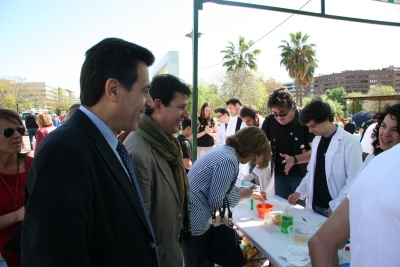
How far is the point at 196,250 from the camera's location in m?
2.04

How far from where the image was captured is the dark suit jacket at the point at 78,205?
0.67 meters

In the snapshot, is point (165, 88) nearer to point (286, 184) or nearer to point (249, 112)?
point (286, 184)

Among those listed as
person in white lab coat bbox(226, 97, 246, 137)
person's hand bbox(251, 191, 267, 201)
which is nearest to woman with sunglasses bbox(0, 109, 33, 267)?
person's hand bbox(251, 191, 267, 201)

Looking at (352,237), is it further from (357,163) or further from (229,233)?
(357,163)

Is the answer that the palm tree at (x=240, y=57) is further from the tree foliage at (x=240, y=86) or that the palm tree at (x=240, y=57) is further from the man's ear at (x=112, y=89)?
the man's ear at (x=112, y=89)

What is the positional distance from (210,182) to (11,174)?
57.6 inches

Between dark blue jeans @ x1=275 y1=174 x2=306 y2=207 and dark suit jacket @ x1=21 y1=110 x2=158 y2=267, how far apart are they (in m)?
2.91

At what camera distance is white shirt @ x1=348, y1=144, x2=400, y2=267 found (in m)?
0.68

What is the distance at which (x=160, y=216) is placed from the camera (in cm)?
141

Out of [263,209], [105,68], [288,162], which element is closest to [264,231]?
[263,209]

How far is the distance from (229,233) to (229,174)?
0.51m

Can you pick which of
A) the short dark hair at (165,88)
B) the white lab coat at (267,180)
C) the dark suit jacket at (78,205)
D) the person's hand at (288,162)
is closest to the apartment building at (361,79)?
the white lab coat at (267,180)

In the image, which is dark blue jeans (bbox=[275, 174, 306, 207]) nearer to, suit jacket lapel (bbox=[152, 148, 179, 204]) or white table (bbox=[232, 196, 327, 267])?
white table (bbox=[232, 196, 327, 267])

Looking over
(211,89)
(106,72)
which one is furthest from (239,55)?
(106,72)
